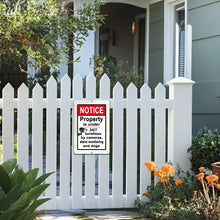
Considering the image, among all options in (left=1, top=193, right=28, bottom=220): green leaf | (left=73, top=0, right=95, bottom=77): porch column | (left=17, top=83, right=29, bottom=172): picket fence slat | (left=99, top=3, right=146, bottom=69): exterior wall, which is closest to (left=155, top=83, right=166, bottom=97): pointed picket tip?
(left=17, top=83, right=29, bottom=172): picket fence slat

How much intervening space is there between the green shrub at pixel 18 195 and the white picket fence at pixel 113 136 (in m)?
2.18

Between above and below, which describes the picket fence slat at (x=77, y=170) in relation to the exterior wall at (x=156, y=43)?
below

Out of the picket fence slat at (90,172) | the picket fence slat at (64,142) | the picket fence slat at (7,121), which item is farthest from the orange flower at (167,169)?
the picket fence slat at (7,121)

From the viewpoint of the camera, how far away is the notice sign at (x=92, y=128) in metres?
4.92

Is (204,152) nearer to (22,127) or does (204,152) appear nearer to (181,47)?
(22,127)

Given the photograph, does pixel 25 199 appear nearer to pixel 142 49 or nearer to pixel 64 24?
pixel 64 24

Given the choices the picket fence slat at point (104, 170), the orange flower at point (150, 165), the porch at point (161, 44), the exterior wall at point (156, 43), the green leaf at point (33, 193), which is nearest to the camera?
the green leaf at point (33, 193)

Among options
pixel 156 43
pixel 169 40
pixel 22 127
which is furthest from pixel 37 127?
pixel 156 43

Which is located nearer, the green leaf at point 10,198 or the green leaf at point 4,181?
the green leaf at point 10,198

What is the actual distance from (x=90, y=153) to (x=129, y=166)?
48cm

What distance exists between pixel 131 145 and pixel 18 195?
268cm

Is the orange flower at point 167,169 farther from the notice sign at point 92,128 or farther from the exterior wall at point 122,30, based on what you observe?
the exterior wall at point 122,30

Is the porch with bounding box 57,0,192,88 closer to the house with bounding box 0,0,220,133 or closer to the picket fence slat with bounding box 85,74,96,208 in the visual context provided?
the house with bounding box 0,0,220,133

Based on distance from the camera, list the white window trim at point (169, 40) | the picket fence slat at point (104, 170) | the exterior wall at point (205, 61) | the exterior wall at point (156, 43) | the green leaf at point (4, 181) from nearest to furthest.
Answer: the green leaf at point (4, 181)
the picket fence slat at point (104, 170)
the exterior wall at point (205, 61)
the white window trim at point (169, 40)
the exterior wall at point (156, 43)
